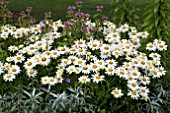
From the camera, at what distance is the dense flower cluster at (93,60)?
163 inches

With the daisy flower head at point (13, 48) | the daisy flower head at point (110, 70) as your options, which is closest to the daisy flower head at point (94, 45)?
the daisy flower head at point (110, 70)

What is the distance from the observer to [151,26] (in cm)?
535

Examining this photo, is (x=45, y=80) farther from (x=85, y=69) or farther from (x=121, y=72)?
(x=121, y=72)

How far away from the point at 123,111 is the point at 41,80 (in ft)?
3.32

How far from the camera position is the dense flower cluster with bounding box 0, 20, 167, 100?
415cm

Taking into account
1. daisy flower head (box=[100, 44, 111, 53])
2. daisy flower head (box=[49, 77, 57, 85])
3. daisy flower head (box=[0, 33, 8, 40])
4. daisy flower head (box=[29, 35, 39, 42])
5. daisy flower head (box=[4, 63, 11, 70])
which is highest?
daisy flower head (box=[0, 33, 8, 40])

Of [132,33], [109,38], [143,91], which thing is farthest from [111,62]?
[132,33]

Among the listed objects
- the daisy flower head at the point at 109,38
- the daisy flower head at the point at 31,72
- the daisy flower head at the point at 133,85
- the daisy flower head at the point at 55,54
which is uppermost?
the daisy flower head at the point at 109,38

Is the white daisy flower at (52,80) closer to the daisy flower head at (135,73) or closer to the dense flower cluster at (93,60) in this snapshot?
the dense flower cluster at (93,60)

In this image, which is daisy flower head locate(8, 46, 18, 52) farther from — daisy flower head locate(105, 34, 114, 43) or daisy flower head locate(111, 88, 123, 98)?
daisy flower head locate(111, 88, 123, 98)

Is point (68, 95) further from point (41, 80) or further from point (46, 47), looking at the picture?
point (46, 47)

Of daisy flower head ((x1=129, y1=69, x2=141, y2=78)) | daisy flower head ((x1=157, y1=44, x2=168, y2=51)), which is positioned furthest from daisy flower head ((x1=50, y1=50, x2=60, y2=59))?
daisy flower head ((x1=157, y1=44, x2=168, y2=51))

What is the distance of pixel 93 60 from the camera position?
4488 mm

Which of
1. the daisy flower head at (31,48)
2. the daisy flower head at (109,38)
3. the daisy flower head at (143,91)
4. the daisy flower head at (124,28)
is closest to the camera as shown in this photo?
the daisy flower head at (143,91)
